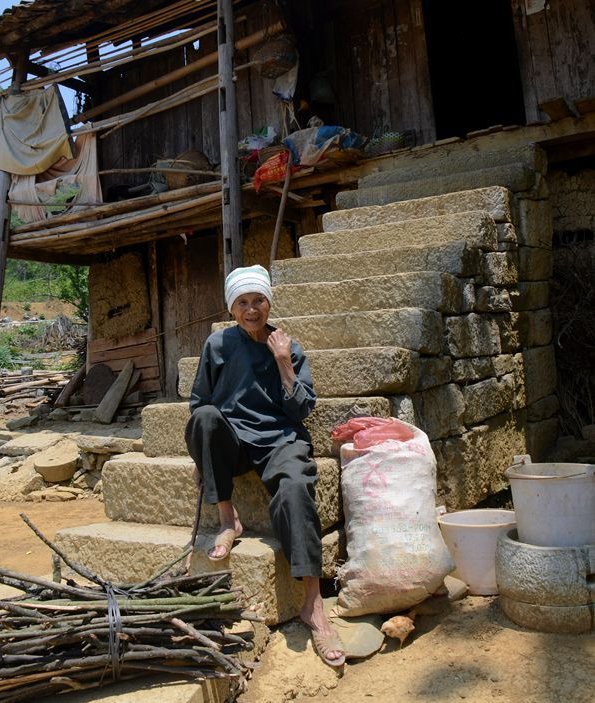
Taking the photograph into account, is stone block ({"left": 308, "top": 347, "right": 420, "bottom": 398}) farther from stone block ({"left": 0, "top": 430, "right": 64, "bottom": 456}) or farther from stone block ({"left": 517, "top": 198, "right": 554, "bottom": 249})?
stone block ({"left": 0, "top": 430, "right": 64, "bottom": 456})

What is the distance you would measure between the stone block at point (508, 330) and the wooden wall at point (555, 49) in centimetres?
224

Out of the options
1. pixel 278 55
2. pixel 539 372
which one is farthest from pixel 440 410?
pixel 278 55

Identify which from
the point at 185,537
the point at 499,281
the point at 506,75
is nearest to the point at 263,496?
the point at 185,537

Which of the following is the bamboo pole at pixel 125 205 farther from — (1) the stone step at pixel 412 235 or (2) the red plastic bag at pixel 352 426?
(2) the red plastic bag at pixel 352 426

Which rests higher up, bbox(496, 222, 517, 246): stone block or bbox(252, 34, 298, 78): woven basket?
bbox(252, 34, 298, 78): woven basket

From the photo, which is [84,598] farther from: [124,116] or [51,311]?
[51,311]

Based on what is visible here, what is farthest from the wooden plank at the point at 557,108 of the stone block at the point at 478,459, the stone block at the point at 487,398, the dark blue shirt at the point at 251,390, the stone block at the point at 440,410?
the dark blue shirt at the point at 251,390

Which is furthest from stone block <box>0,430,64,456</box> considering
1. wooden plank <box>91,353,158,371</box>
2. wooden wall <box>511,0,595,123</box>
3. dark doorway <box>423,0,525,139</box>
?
dark doorway <box>423,0,525,139</box>

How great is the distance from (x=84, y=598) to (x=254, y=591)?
0.69 m

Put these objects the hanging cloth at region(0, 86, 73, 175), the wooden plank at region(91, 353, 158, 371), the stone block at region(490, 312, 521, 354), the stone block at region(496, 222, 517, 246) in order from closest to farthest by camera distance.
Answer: the stone block at region(490, 312, 521, 354) < the stone block at region(496, 222, 517, 246) < the hanging cloth at region(0, 86, 73, 175) < the wooden plank at region(91, 353, 158, 371)

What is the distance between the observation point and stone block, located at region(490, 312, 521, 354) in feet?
14.6

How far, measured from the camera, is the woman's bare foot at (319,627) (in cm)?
247

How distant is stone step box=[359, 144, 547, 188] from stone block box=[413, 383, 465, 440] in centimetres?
222

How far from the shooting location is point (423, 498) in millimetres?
2791
